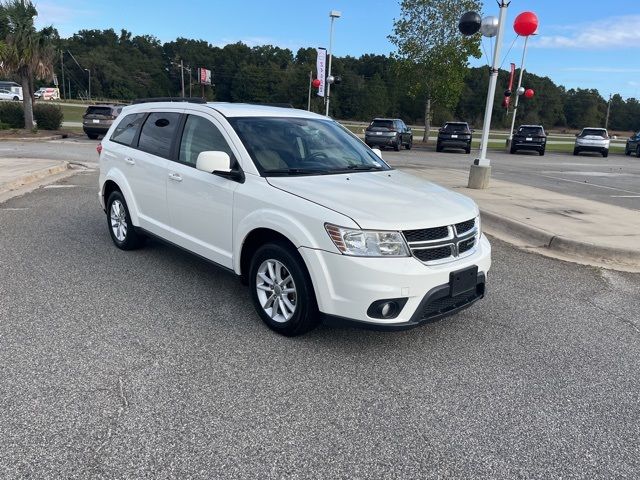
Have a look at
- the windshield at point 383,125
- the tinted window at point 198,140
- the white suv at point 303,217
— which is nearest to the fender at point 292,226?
the white suv at point 303,217

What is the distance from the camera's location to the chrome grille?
3635mm

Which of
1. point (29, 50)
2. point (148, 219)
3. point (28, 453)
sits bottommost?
point (28, 453)

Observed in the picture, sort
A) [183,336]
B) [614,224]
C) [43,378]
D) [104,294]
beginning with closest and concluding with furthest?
[43,378] → [183,336] → [104,294] → [614,224]

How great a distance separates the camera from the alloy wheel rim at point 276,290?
13.1 ft

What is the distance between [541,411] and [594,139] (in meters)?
31.2

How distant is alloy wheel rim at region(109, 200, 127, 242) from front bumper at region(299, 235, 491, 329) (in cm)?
329

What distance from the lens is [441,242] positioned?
149 inches

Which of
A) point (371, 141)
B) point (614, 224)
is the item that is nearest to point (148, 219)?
point (614, 224)

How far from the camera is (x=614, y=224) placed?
8.38 m

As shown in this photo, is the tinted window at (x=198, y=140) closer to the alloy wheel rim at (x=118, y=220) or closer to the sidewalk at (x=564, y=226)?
the alloy wheel rim at (x=118, y=220)

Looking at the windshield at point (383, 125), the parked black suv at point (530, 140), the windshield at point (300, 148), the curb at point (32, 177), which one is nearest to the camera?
the windshield at point (300, 148)

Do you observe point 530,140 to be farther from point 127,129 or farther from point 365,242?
point 365,242

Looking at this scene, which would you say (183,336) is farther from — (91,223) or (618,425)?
(91,223)

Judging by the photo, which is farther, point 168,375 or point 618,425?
point 168,375
